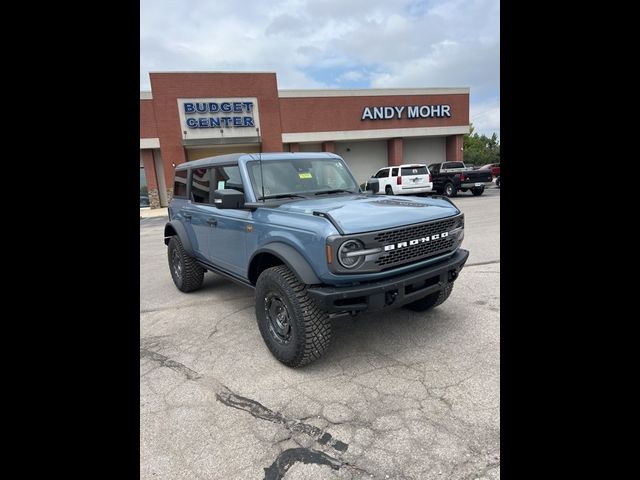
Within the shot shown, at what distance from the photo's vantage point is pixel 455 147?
28062 millimetres

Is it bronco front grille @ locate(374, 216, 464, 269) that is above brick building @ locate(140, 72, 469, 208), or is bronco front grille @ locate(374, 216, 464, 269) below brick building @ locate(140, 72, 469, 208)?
below

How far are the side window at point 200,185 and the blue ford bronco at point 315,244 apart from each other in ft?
0.35

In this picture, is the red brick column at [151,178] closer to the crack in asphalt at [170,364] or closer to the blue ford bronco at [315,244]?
the blue ford bronco at [315,244]

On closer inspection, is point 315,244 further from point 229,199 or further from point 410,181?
point 410,181

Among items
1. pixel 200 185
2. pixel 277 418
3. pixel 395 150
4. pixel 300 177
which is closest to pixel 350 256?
pixel 277 418

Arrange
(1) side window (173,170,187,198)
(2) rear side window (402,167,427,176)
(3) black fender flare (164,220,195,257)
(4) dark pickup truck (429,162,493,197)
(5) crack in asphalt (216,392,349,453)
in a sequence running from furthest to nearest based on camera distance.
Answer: (4) dark pickup truck (429,162,493,197), (2) rear side window (402,167,427,176), (1) side window (173,170,187,198), (3) black fender flare (164,220,195,257), (5) crack in asphalt (216,392,349,453)

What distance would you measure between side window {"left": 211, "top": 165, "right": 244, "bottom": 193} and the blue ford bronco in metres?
0.01

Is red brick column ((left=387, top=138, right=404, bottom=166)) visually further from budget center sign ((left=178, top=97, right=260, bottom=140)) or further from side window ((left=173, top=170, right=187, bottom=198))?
side window ((left=173, top=170, right=187, bottom=198))

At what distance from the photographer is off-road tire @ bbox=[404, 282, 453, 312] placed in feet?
12.9

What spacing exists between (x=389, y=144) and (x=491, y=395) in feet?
86.2

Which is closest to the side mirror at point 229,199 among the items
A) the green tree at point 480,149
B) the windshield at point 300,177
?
the windshield at point 300,177

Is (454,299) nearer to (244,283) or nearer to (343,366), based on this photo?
(343,366)

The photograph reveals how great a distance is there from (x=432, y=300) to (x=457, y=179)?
17054 millimetres

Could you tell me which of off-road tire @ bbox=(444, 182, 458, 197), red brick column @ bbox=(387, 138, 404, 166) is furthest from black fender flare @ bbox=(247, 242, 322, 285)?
red brick column @ bbox=(387, 138, 404, 166)
